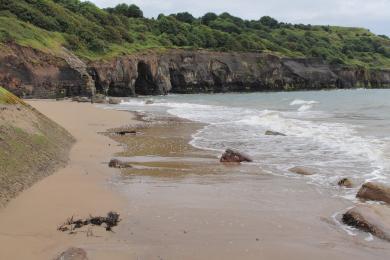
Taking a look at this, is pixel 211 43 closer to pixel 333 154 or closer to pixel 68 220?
pixel 333 154

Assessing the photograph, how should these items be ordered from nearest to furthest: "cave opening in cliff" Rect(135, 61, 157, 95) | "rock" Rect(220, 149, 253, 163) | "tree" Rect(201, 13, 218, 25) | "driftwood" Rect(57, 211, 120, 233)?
"driftwood" Rect(57, 211, 120, 233) < "rock" Rect(220, 149, 253, 163) < "cave opening in cliff" Rect(135, 61, 157, 95) < "tree" Rect(201, 13, 218, 25)

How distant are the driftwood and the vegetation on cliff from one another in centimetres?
4487

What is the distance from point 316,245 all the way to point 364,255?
0.67 meters

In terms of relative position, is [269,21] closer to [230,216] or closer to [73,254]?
[230,216]

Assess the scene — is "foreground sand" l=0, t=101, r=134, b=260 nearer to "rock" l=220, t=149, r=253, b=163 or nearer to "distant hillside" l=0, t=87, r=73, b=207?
"distant hillside" l=0, t=87, r=73, b=207

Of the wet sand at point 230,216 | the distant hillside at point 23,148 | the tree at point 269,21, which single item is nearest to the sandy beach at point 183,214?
the wet sand at point 230,216

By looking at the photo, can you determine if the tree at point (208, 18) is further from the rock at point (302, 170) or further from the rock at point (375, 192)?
the rock at point (375, 192)

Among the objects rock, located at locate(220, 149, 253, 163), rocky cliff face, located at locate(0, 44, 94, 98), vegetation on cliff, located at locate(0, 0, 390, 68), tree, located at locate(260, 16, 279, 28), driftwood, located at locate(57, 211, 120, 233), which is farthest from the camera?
tree, located at locate(260, 16, 279, 28)

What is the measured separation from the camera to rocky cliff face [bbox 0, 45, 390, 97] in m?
48.3

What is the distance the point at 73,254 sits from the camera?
6023 millimetres

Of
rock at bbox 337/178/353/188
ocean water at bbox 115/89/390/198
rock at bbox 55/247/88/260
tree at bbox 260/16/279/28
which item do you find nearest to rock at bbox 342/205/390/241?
ocean water at bbox 115/89/390/198

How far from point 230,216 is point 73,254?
3.10 meters

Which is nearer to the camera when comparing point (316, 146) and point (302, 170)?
point (302, 170)

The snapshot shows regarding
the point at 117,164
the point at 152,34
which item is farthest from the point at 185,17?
the point at 117,164
